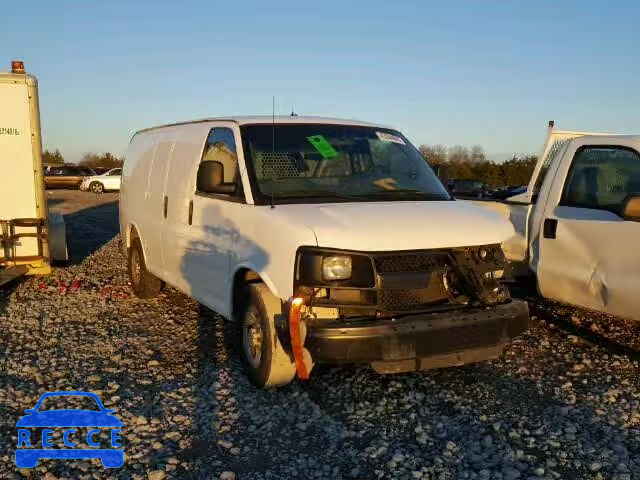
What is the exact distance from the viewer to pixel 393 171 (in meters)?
5.47

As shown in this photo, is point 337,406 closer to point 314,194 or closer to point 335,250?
point 335,250

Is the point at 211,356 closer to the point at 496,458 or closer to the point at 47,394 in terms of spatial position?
the point at 47,394

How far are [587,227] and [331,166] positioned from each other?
2.26 metres

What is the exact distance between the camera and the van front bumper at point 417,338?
404cm

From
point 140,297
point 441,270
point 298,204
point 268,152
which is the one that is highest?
point 268,152

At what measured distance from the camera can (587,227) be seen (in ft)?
17.7

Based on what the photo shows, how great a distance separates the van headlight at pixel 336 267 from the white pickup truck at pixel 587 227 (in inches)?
79.6

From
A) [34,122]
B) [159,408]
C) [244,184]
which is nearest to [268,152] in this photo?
[244,184]

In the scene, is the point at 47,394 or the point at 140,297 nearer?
the point at 47,394

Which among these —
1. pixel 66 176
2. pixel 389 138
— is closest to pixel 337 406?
pixel 389 138

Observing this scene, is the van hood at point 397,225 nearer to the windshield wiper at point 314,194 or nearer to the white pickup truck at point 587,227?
the windshield wiper at point 314,194

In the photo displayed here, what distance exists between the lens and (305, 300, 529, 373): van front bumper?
4.04 m

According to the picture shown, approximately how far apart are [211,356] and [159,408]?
47.4 inches

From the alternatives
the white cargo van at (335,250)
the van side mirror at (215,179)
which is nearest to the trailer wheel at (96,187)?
the white cargo van at (335,250)
